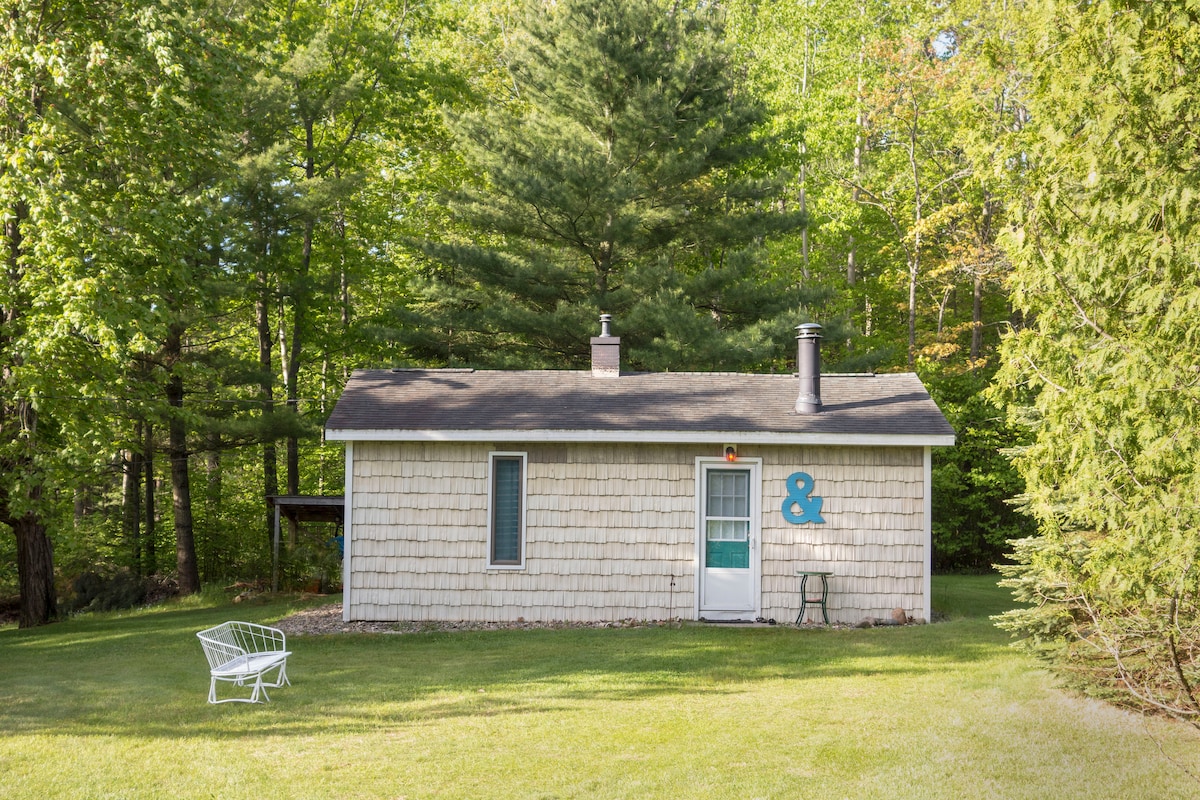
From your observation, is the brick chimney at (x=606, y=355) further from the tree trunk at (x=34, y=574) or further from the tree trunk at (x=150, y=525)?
the tree trunk at (x=150, y=525)

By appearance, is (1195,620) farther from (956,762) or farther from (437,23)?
(437,23)

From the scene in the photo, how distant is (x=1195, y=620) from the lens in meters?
6.52

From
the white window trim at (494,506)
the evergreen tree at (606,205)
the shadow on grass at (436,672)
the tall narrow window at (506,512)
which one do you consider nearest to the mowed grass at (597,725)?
the shadow on grass at (436,672)

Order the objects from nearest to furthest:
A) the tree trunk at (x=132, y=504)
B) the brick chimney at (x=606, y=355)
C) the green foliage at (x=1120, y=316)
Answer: the green foliage at (x=1120, y=316), the brick chimney at (x=606, y=355), the tree trunk at (x=132, y=504)

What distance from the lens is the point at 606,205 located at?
20.2 m

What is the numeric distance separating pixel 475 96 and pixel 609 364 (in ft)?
52.5

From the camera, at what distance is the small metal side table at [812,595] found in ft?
39.4

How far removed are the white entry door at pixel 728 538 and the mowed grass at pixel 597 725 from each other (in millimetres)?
1114

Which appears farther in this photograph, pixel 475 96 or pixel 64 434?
pixel 475 96

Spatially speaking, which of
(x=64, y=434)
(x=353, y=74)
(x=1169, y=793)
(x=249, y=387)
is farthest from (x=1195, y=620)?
(x=353, y=74)

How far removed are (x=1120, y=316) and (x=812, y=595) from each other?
6.24 meters

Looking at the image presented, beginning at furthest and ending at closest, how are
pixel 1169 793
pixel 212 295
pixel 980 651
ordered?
1. pixel 212 295
2. pixel 980 651
3. pixel 1169 793

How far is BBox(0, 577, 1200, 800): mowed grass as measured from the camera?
603cm

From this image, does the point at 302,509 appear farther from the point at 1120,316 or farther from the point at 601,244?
the point at 1120,316
